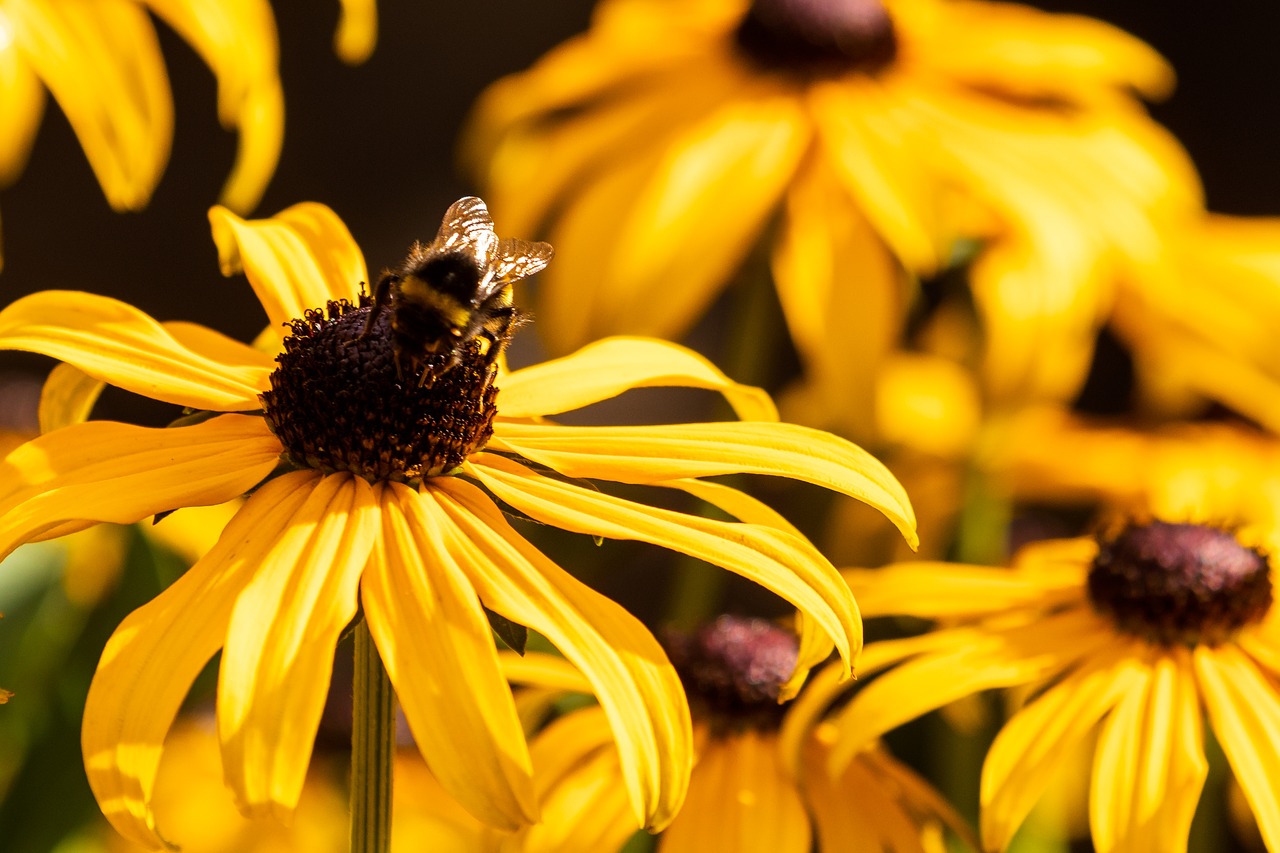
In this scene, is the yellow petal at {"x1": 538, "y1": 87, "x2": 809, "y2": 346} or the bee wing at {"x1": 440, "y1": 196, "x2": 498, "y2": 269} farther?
the yellow petal at {"x1": 538, "y1": 87, "x2": 809, "y2": 346}

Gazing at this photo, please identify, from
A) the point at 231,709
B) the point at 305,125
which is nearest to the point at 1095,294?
the point at 231,709

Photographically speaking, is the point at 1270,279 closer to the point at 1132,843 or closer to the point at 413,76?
the point at 1132,843

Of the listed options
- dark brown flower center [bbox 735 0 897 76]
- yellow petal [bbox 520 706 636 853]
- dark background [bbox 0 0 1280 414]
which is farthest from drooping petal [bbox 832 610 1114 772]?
dark background [bbox 0 0 1280 414]

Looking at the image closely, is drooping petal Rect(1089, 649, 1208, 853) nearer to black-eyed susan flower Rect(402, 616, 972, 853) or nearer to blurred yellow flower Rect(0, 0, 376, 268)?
black-eyed susan flower Rect(402, 616, 972, 853)

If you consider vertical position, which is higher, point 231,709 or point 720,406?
point 231,709

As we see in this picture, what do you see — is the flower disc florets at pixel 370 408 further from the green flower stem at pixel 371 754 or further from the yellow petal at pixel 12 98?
the yellow petal at pixel 12 98

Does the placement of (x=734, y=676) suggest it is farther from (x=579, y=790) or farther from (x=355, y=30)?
(x=355, y=30)

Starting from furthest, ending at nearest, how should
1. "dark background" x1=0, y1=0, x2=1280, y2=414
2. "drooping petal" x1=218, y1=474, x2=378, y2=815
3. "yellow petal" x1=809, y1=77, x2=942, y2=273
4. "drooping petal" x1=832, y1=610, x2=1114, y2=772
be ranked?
1. "dark background" x1=0, y1=0, x2=1280, y2=414
2. "yellow petal" x1=809, y1=77, x2=942, y2=273
3. "drooping petal" x1=832, y1=610, x2=1114, y2=772
4. "drooping petal" x1=218, y1=474, x2=378, y2=815
